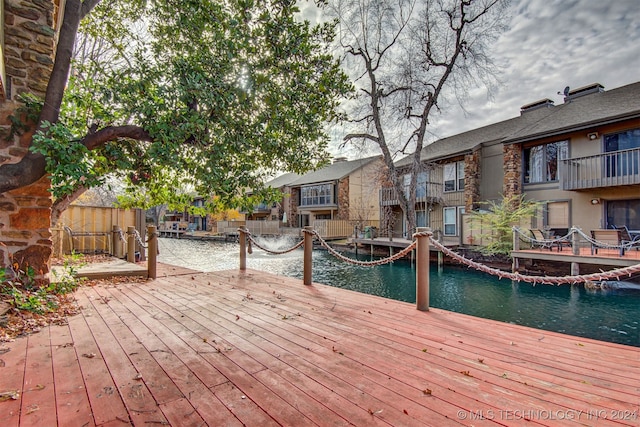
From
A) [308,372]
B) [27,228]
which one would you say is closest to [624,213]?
[308,372]

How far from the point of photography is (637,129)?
1157 centimetres

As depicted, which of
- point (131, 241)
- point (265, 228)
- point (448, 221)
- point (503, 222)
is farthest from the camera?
point (265, 228)

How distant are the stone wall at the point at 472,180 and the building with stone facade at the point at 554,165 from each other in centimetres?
5

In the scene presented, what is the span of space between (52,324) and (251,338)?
226 centimetres

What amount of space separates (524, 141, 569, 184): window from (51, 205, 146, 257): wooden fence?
1652cm

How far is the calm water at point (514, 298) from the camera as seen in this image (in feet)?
22.5

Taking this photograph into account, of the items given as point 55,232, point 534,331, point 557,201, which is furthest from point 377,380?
point 557,201

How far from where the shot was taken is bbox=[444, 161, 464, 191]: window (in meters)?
17.9

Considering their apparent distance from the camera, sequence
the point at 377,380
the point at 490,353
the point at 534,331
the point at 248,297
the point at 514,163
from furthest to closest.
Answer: the point at 514,163, the point at 248,297, the point at 534,331, the point at 490,353, the point at 377,380

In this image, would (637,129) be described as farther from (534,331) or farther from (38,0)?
(38,0)

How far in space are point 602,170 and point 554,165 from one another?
2.25 meters

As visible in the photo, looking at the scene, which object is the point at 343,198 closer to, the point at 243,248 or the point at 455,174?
the point at 455,174

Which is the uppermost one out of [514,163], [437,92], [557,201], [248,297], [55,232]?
[437,92]

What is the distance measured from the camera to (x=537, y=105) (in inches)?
683
